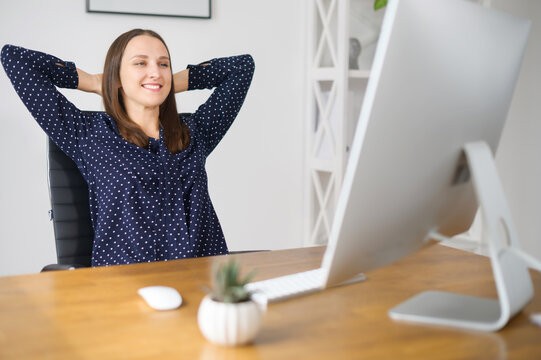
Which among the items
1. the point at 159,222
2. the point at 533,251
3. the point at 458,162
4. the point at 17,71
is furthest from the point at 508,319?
the point at 533,251

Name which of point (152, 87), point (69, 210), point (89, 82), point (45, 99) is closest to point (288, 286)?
point (69, 210)

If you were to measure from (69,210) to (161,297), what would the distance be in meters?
0.79

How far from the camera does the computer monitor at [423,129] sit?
0.83 metres

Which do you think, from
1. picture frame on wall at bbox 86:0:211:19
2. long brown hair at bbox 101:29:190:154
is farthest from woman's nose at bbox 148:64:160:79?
picture frame on wall at bbox 86:0:211:19

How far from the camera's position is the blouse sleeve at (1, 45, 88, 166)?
1785 mm

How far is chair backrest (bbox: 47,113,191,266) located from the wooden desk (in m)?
0.46

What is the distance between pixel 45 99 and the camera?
6.04 feet

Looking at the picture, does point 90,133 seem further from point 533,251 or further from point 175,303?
point 533,251

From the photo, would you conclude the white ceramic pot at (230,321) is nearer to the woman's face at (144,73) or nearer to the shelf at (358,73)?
the woman's face at (144,73)

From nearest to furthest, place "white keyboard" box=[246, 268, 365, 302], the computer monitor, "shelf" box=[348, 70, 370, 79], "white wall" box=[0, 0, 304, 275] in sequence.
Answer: the computer monitor < "white keyboard" box=[246, 268, 365, 302] < "white wall" box=[0, 0, 304, 275] < "shelf" box=[348, 70, 370, 79]

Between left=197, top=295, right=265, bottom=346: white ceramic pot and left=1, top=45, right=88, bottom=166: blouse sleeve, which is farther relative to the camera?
left=1, top=45, right=88, bottom=166: blouse sleeve

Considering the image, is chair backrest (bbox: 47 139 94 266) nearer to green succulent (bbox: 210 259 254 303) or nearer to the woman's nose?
A: the woman's nose

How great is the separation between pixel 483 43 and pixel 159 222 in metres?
1.13

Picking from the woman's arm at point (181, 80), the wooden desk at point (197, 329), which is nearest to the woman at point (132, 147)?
the woman's arm at point (181, 80)
